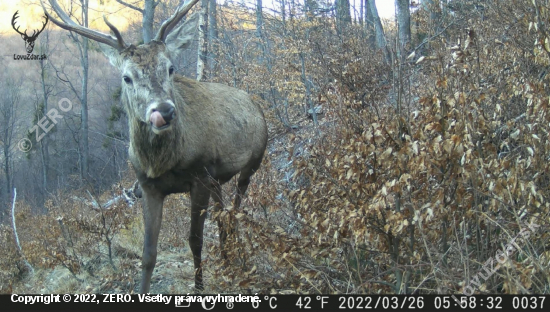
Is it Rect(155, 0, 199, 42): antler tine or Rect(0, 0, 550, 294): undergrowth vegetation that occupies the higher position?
Rect(155, 0, 199, 42): antler tine

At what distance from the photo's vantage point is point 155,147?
20.3ft

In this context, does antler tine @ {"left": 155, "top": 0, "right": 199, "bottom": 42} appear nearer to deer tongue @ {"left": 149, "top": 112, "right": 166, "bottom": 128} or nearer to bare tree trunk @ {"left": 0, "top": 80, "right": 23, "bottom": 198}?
deer tongue @ {"left": 149, "top": 112, "right": 166, "bottom": 128}

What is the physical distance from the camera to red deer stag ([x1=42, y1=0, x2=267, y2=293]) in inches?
233

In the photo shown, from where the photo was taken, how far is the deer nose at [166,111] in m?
5.48

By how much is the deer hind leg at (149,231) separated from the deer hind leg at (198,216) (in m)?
0.38

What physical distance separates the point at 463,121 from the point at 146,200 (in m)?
3.47

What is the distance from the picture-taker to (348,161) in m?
4.89

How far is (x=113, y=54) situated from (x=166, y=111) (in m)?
1.47

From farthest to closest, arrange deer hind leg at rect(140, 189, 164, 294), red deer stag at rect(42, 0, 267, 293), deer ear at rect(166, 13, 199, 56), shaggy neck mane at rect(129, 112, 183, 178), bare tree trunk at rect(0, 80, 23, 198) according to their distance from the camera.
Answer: bare tree trunk at rect(0, 80, 23, 198) < deer ear at rect(166, 13, 199, 56) < deer hind leg at rect(140, 189, 164, 294) < shaggy neck mane at rect(129, 112, 183, 178) < red deer stag at rect(42, 0, 267, 293)
